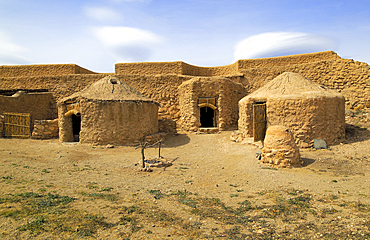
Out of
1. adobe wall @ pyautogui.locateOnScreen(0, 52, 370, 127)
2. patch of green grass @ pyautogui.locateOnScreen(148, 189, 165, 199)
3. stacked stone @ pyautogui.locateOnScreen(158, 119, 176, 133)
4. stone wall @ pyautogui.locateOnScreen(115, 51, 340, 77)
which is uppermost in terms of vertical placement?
stone wall @ pyautogui.locateOnScreen(115, 51, 340, 77)

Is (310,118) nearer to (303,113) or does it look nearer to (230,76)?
(303,113)

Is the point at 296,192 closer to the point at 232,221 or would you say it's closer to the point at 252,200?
the point at 252,200

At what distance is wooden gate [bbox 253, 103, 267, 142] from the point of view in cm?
1035

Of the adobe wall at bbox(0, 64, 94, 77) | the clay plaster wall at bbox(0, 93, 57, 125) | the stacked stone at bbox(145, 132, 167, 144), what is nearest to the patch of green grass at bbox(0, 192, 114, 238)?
the stacked stone at bbox(145, 132, 167, 144)

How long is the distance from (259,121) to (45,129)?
477 inches

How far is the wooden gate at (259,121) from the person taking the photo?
10.4 m

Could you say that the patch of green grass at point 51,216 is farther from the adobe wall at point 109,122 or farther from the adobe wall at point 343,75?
the adobe wall at point 343,75

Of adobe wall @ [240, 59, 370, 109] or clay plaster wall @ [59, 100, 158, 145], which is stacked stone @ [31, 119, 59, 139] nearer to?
clay plaster wall @ [59, 100, 158, 145]

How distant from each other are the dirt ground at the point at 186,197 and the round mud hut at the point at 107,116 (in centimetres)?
194

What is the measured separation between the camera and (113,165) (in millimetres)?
7941

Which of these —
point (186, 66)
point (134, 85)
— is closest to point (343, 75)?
point (186, 66)

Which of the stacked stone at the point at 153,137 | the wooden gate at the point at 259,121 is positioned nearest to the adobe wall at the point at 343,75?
the wooden gate at the point at 259,121

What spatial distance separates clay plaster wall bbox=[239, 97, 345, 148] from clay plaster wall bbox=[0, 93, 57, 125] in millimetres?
16738

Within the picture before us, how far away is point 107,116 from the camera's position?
35.9 ft
